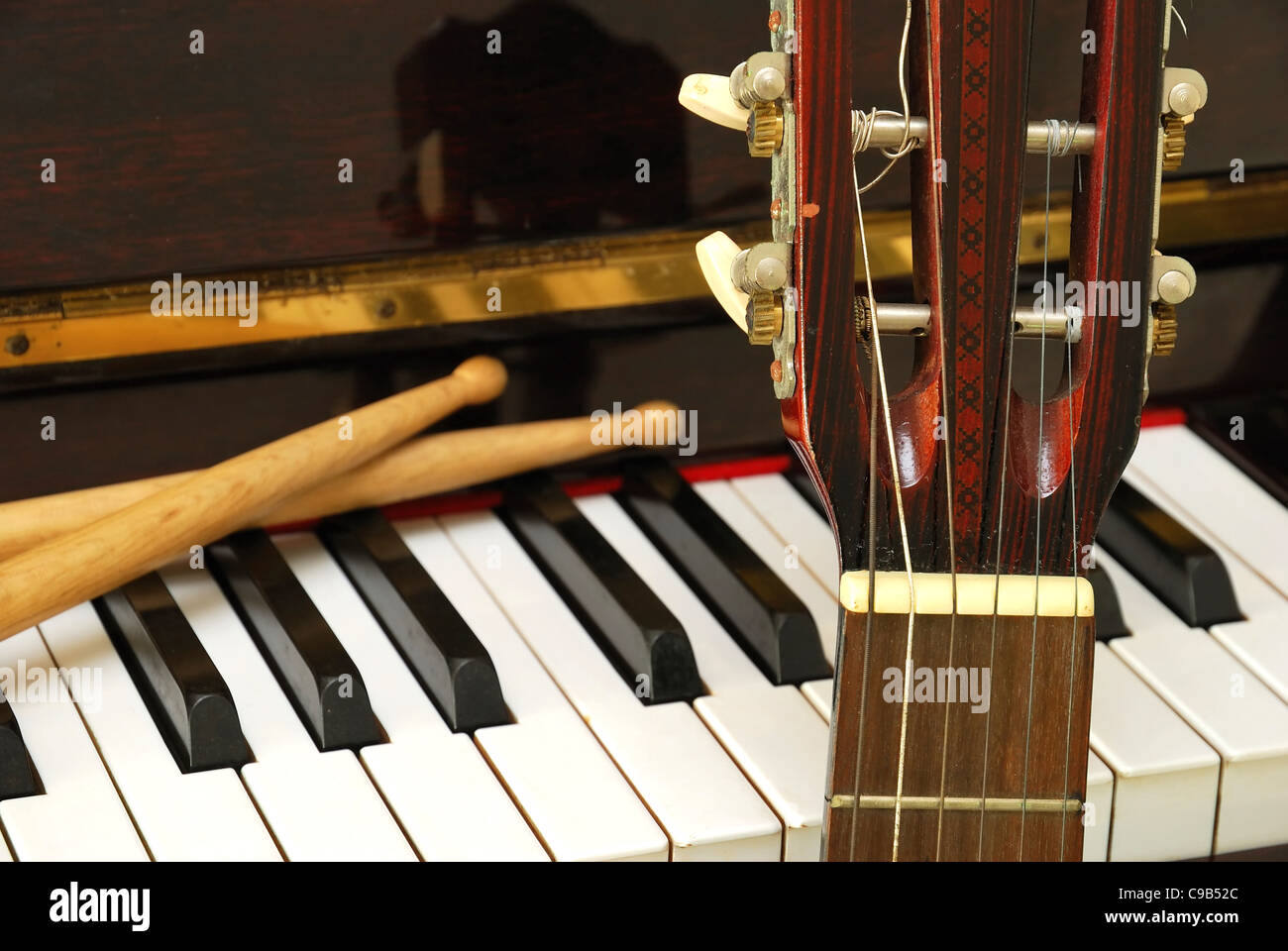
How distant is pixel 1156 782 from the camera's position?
1.64 m

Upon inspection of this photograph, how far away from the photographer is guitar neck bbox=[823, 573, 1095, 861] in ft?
4.74

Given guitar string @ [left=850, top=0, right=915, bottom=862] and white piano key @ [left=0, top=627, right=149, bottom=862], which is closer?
guitar string @ [left=850, top=0, right=915, bottom=862]

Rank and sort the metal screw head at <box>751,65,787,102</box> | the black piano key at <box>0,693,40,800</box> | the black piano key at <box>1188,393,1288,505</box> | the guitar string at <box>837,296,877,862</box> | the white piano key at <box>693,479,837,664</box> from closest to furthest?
the metal screw head at <box>751,65,787,102</box>
the guitar string at <box>837,296,877,862</box>
the black piano key at <box>0,693,40,800</box>
the white piano key at <box>693,479,837,664</box>
the black piano key at <box>1188,393,1288,505</box>

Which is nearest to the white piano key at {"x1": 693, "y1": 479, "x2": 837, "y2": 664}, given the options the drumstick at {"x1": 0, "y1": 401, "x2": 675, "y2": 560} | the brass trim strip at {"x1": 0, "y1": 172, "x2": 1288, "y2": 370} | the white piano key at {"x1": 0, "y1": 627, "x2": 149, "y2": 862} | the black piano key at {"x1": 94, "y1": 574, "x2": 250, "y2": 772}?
the drumstick at {"x1": 0, "y1": 401, "x2": 675, "y2": 560}

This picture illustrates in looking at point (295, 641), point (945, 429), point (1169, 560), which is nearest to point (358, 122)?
point (295, 641)

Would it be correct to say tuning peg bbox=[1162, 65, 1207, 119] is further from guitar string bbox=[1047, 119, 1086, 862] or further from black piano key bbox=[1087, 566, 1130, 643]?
black piano key bbox=[1087, 566, 1130, 643]

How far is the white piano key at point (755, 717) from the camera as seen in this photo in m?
1.57

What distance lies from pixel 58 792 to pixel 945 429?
0.80 metres

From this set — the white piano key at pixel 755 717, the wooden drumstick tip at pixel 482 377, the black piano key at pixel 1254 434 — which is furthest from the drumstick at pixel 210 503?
the black piano key at pixel 1254 434

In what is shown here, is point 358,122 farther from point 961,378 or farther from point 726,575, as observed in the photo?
point 961,378

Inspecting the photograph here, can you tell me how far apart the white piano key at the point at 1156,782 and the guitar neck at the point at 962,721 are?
0.56 feet

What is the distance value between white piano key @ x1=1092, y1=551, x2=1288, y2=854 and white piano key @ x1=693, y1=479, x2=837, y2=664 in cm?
28

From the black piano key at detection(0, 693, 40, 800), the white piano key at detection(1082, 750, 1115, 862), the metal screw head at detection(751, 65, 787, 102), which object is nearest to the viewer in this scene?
the metal screw head at detection(751, 65, 787, 102)

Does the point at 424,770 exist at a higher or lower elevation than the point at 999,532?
lower
